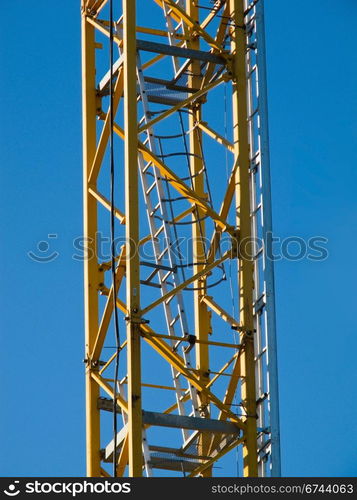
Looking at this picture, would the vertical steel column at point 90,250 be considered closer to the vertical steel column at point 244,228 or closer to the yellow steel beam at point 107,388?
the yellow steel beam at point 107,388

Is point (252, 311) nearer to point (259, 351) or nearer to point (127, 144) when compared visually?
point (259, 351)

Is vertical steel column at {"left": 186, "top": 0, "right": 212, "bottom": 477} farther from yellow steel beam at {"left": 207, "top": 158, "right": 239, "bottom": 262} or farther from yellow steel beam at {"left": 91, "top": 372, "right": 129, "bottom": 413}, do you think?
yellow steel beam at {"left": 91, "top": 372, "right": 129, "bottom": 413}

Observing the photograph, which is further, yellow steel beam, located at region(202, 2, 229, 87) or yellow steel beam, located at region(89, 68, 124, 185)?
yellow steel beam, located at region(202, 2, 229, 87)

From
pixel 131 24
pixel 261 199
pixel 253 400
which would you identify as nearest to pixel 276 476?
pixel 253 400

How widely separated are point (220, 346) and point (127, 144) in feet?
11.7

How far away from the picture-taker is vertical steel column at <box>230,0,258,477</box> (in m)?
40.5

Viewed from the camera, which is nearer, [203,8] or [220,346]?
[220,346]

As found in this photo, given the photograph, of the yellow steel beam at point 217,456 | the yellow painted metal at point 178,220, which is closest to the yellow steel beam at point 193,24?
the yellow painted metal at point 178,220

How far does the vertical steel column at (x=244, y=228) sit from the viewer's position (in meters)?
40.5

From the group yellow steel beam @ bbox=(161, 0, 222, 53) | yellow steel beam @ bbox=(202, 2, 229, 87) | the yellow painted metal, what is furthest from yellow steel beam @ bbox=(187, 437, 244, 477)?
yellow steel beam @ bbox=(161, 0, 222, 53)

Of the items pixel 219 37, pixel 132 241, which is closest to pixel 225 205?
pixel 132 241

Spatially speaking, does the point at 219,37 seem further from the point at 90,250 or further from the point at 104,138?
the point at 90,250

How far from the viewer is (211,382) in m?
40.9

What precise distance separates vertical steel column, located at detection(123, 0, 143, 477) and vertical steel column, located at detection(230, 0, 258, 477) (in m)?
2.14
